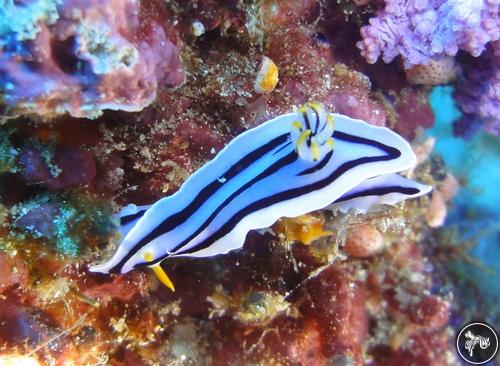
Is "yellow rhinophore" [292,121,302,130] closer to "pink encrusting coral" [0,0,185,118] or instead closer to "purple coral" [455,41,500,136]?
"pink encrusting coral" [0,0,185,118]

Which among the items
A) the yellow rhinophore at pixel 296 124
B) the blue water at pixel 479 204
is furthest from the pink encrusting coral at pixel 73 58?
the blue water at pixel 479 204

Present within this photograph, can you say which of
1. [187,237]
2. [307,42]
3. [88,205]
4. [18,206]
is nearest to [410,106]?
[307,42]

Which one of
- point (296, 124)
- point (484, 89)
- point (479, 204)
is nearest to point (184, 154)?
point (296, 124)

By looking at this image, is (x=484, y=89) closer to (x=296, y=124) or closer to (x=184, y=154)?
(x=296, y=124)

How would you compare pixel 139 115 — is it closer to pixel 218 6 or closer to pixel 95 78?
pixel 95 78

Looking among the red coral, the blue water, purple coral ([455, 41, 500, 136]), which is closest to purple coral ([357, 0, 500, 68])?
purple coral ([455, 41, 500, 136])

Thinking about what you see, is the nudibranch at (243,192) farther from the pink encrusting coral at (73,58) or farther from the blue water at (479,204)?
the blue water at (479,204)
